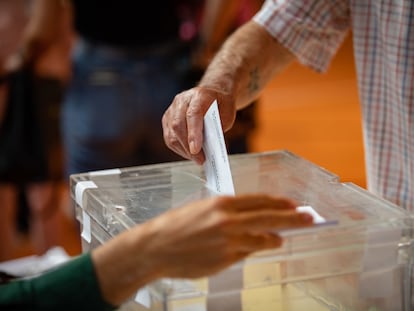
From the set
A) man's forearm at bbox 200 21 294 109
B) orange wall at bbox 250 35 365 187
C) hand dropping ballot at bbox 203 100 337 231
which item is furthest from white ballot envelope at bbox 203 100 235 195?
orange wall at bbox 250 35 365 187

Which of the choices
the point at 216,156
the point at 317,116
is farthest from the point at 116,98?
the point at 317,116

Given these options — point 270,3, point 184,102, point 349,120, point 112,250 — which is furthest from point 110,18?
point 349,120

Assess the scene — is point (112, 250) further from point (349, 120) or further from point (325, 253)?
point (349, 120)

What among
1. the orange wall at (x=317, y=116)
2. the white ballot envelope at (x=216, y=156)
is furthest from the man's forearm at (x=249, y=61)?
the orange wall at (x=317, y=116)

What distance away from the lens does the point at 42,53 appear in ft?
9.24

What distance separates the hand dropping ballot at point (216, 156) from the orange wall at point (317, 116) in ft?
8.84

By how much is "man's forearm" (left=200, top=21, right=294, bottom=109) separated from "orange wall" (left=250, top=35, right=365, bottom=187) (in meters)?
2.29

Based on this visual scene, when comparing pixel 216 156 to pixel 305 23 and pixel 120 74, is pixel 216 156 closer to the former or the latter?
pixel 305 23

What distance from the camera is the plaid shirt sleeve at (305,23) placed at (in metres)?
1.62

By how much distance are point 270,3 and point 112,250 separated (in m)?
0.86

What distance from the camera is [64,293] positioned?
0.92 m

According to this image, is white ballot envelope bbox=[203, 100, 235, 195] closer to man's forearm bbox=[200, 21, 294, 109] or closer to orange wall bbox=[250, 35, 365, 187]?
man's forearm bbox=[200, 21, 294, 109]

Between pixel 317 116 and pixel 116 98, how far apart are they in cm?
230

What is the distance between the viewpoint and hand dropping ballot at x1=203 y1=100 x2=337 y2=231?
119 cm
